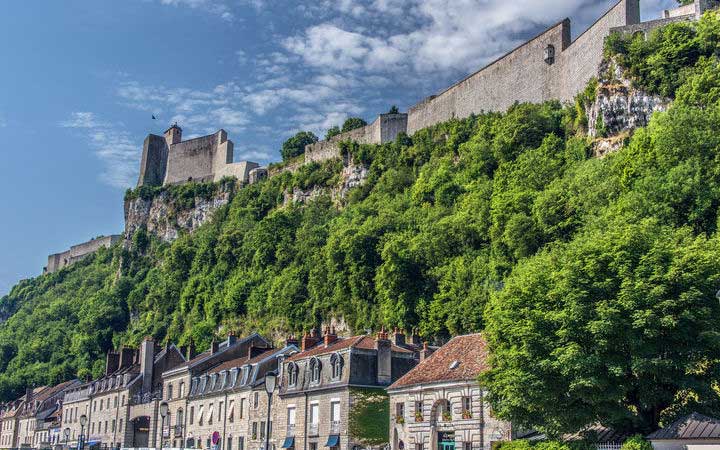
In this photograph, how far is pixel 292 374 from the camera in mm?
44438

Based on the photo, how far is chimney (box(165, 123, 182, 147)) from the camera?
126m

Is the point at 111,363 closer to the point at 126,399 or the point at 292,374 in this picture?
the point at 126,399

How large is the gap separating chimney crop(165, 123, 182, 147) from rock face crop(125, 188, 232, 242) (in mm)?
10729

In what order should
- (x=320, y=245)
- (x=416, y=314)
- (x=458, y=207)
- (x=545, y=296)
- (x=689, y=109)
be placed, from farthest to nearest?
(x=320, y=245), (x=458, y=207), (x=416, y=314), (x=689, y=109), (x=545, y=296)

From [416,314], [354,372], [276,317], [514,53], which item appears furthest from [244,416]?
[514,53]

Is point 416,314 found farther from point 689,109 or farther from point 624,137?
point 689,109

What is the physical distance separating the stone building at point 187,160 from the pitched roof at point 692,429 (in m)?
86.9

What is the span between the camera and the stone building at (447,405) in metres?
32.9

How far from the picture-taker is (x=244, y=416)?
47.0 metres

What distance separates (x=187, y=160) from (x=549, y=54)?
2566 inches

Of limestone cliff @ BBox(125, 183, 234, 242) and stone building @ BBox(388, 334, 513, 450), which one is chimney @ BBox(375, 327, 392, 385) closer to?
stone building @ BBox(388, 334, 513, 450)

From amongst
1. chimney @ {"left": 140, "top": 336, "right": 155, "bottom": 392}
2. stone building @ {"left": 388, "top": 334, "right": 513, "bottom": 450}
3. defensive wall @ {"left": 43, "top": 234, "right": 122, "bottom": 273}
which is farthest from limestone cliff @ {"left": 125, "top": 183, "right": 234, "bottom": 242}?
stone building @ {"left": 388, "top": 334, "right": 513, "bottom": 450}

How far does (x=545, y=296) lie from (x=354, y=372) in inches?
545

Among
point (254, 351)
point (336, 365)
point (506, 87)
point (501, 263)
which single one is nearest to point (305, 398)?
point (336, 365)
